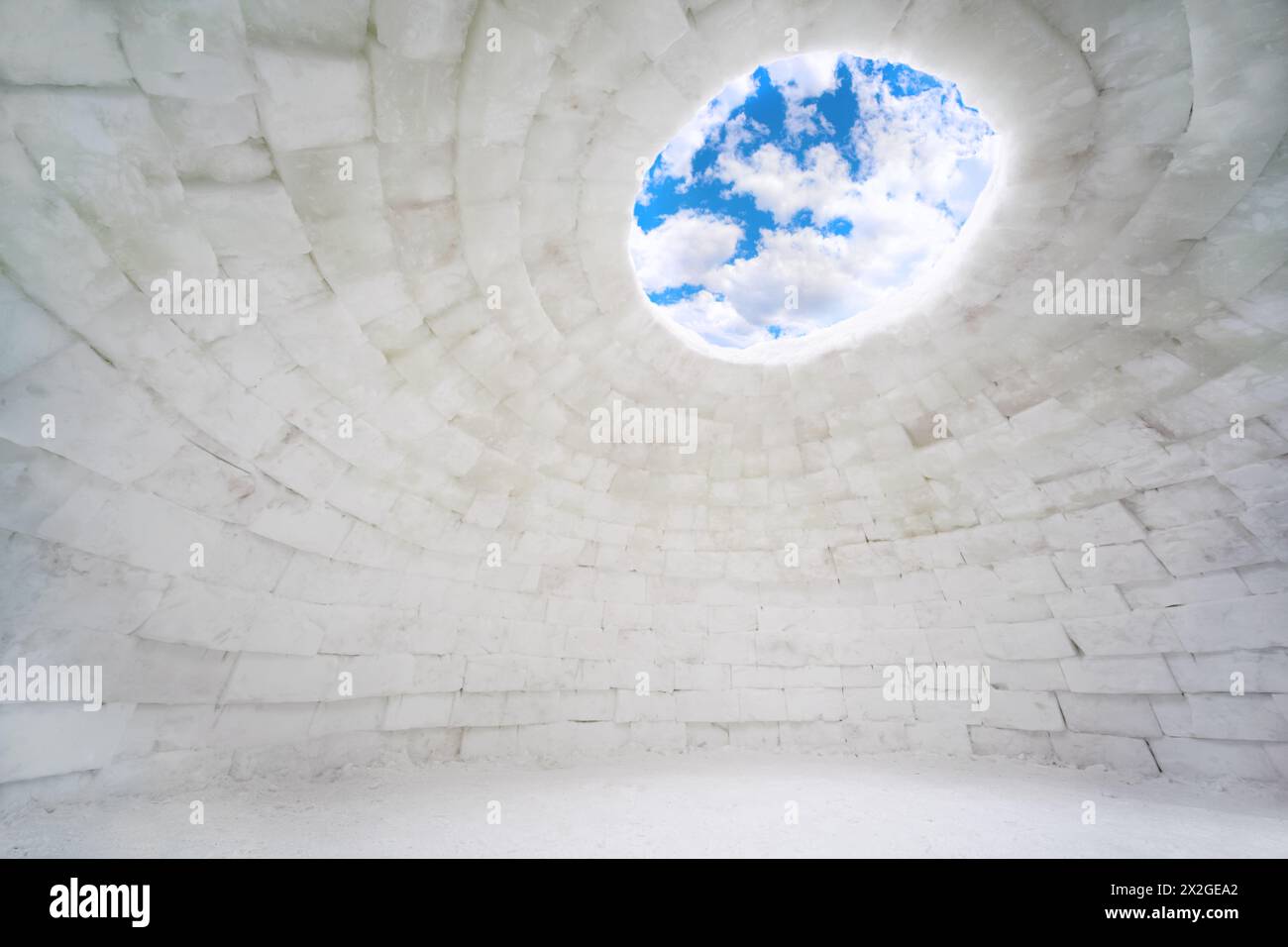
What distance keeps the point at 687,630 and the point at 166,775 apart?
4.27 metres

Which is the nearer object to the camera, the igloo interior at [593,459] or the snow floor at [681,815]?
the igloo interior at [593,459]

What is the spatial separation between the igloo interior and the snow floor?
0.05m

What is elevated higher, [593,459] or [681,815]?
[593,459]

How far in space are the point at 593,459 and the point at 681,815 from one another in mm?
3044

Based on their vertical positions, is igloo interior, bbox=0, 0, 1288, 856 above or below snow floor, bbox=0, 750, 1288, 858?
above

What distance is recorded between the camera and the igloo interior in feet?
7.62

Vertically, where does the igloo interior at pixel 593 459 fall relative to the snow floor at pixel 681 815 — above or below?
above

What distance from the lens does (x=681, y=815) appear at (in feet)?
11.0

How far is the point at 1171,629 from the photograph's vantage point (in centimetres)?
420

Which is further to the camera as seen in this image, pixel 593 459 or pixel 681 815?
pixel 593 459

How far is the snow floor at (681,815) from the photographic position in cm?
268

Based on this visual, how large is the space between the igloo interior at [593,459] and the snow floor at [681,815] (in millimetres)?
46

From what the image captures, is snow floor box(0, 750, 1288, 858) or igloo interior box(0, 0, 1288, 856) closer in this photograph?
igloo interior box(0, 0, 1288, 856)
